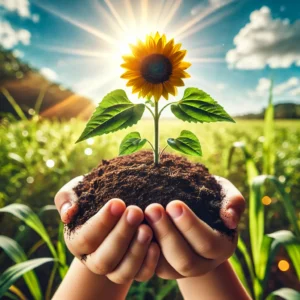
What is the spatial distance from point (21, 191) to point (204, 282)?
0.93m

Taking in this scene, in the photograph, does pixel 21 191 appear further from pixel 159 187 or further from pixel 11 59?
pixel 11 59

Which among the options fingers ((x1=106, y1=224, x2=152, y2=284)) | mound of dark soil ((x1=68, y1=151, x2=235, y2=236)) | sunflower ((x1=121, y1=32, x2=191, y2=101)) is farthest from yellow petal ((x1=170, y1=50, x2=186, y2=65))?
fingers ((x1=106, y1=224, x2=152, y2=284))

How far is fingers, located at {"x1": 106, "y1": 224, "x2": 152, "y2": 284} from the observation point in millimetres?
594

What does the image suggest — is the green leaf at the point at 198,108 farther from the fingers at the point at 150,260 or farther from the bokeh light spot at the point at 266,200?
the bokeh light spot at the point at 266,200

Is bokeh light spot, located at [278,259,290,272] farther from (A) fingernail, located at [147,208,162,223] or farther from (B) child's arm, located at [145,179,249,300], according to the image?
(A) fingernail, located at [147,208,162,223]

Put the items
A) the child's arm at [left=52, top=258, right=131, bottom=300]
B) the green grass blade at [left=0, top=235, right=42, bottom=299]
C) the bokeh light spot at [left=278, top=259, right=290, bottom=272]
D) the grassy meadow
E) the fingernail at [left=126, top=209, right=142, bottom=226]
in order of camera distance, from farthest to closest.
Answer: the bokeh light spot at [left=278, top=259, right=290, bottom=272]
the grassy meadow
the green grass blade at [left=0, top=235, right=42, bottom=299]
the child's arm at [left=52, top=258, right=131, bottom=300]
the fingernail at [left=126, top=209, right=142, bottom=226]

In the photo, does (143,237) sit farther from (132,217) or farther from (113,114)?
(113,114)

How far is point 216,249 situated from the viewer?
63 centimetres

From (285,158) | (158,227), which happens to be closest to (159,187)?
(158,227)

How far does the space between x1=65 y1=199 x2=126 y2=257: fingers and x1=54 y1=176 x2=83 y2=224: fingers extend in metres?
0.05

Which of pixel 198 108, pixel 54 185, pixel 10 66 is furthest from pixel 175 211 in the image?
pixel 10 66

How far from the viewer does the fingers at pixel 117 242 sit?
1.91ft

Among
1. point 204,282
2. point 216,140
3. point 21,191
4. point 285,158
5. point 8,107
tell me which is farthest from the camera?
point 8,107

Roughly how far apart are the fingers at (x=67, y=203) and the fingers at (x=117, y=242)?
111 millimetres
